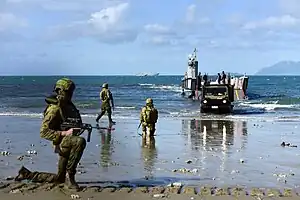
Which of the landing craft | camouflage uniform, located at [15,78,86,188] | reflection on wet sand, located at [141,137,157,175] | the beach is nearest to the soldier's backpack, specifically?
the beach

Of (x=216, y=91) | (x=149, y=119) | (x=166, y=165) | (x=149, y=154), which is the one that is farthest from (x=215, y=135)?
(x=216, y=91)

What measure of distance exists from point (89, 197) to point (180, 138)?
9813 millimetres

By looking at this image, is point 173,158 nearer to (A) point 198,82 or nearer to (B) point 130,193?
(B) point 130,193

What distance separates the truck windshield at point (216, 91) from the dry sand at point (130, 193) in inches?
945

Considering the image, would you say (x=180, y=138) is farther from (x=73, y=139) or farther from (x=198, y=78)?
(x=198, y=78)

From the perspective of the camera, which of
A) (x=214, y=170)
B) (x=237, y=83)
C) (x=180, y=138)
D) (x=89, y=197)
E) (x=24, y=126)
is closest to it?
(x=89, y=197)

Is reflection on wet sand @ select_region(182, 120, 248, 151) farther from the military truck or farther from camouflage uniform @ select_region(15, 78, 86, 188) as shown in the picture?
the military truck

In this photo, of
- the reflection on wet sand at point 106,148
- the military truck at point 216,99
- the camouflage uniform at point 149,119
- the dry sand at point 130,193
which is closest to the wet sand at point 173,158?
the reflection on wet sand at point 106,148

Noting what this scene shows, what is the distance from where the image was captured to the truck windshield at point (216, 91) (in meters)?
32.9

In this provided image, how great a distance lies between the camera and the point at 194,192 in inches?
337

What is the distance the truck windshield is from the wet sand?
12.9 metres

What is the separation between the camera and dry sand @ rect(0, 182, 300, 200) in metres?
8.07

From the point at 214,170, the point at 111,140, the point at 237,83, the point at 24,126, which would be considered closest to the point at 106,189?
the point at 214,170

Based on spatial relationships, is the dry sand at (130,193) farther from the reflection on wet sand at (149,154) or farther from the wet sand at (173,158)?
the reflection on wet sand at (149,154)
